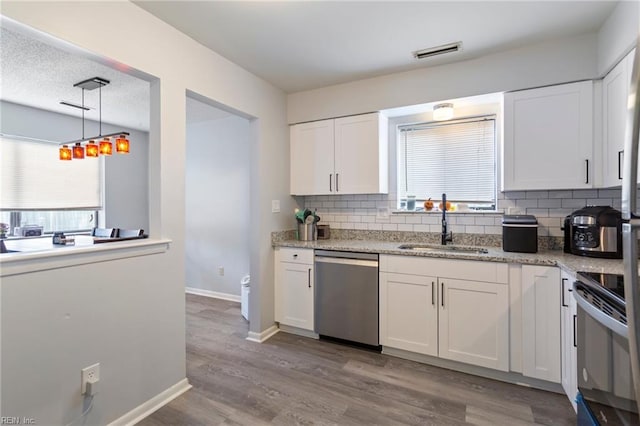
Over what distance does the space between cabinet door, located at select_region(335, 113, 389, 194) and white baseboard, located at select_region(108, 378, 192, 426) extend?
212 centimetres

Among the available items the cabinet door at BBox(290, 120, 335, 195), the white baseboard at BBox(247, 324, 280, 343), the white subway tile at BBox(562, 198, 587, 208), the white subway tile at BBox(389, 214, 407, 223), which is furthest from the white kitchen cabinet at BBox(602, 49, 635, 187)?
the white baseboard at BBox(247, 324, 280, 343)

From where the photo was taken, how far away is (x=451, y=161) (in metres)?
3.03

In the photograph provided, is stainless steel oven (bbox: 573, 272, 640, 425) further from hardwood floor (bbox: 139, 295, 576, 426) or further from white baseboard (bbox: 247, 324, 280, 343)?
white baseboard (bbox: 247, 324, 280, 343)

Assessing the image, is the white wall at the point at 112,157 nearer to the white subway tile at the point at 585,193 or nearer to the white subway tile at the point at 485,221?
the white subway tile at the point at 485,221

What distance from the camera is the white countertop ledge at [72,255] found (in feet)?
4.43

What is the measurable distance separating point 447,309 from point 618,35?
2.09 meters

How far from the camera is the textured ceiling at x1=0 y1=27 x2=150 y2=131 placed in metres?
2.44

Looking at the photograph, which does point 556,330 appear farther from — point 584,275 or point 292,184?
point 292,184

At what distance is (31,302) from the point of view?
141 cm

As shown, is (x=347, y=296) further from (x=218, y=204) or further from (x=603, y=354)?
(x=218, y=204)

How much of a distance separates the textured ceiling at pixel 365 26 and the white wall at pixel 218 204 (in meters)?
1.69

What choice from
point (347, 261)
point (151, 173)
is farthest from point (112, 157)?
point (347, 261)

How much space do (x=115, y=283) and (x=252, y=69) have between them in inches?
82.6

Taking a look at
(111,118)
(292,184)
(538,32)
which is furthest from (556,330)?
(111,118)
